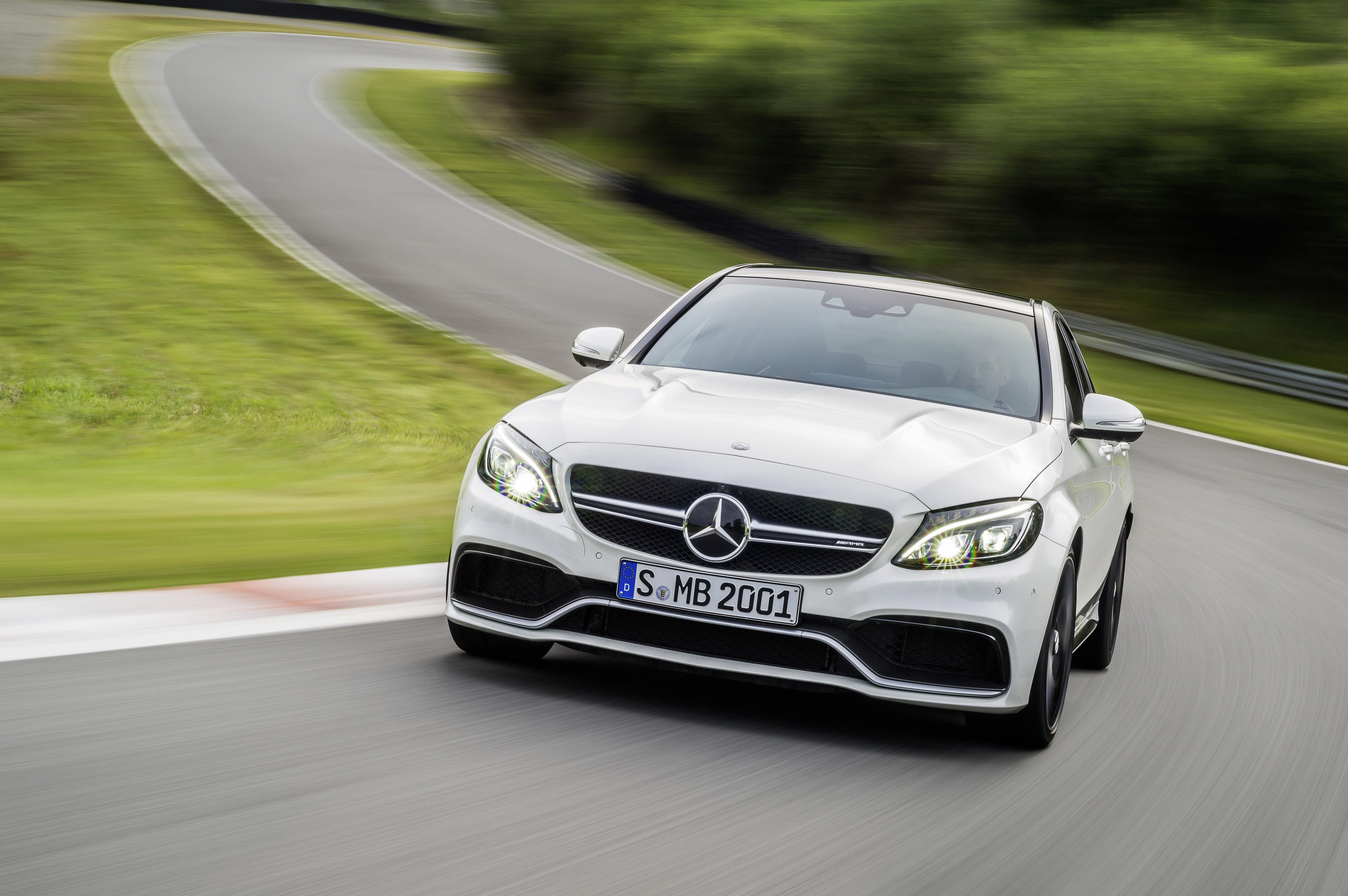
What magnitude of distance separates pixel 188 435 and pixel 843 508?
7.96 meters

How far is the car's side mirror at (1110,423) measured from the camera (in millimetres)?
5367

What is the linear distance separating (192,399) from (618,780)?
9.09 m

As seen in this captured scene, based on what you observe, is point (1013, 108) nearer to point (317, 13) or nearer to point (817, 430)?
point (817, 430)

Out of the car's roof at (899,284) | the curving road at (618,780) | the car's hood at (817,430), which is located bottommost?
the curving road at (618,780)

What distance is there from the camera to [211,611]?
523cm

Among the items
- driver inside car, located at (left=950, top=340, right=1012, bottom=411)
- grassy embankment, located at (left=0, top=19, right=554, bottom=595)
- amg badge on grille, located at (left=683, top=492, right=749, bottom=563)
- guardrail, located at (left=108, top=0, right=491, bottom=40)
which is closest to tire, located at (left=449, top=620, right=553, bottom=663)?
amg badge on grille, located at (left=683, top=492, right=749, bottom=563)

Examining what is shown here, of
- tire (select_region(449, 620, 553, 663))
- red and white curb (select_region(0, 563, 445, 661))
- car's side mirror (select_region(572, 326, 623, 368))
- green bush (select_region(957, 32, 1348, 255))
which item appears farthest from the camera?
green bush (select_region(957, 32, 1348, 255))

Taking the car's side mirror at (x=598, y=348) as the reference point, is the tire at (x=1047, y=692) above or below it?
below

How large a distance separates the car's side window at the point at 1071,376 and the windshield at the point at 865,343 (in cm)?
18

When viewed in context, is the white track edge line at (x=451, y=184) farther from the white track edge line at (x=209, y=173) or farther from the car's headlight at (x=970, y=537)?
the car's headlight at (x=970, y=537)

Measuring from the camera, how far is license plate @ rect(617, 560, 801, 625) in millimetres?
4309

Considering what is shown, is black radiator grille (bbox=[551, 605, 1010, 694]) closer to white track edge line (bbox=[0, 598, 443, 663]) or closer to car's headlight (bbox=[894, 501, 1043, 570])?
car's headlight (bbox=[894, 501, 1043, 570])

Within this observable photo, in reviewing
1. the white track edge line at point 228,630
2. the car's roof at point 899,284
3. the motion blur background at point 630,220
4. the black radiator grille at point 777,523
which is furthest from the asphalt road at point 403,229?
the black radiator grille at point 777,523

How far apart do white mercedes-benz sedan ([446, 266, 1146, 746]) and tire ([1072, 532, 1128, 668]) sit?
2.96 ft
